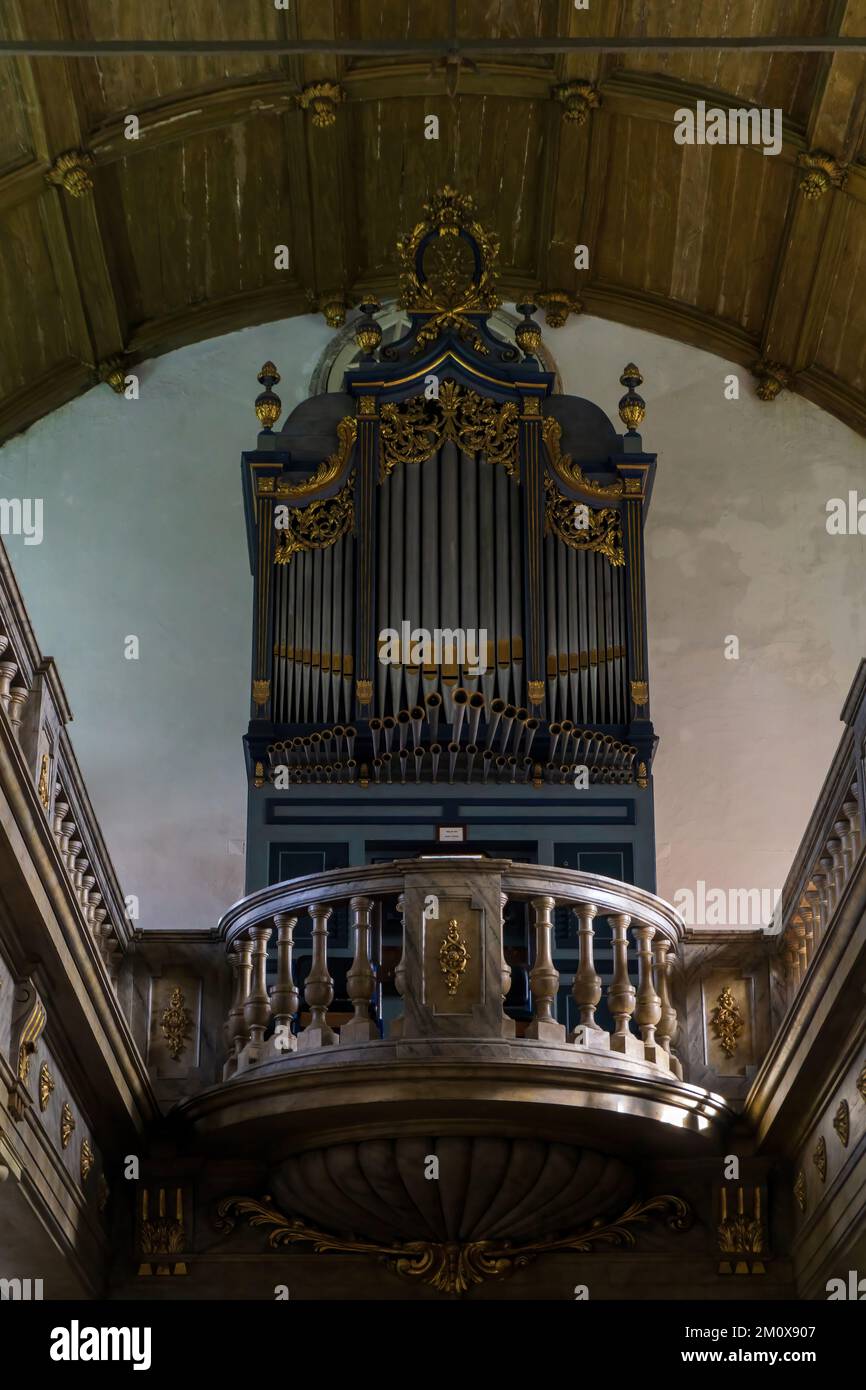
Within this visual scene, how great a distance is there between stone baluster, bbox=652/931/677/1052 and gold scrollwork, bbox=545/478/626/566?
8.77 feet

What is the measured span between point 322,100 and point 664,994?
6007 mm

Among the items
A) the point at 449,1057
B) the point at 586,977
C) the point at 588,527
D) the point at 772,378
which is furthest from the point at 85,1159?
the point at 772,378

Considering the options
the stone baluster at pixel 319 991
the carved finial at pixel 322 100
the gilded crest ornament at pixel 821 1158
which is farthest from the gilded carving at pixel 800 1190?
the carved finial at pixel 322 100

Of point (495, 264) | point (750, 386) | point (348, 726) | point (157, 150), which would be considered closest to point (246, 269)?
point (157, 150)

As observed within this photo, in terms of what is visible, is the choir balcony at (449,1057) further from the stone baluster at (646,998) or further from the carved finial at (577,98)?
the carved finial at (577,98)

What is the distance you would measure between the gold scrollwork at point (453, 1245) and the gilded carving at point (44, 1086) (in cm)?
180

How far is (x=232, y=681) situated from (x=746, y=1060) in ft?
14.9

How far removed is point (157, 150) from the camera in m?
13.8

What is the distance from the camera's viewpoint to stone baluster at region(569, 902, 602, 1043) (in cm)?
989

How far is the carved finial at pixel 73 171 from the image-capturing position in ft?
43.7

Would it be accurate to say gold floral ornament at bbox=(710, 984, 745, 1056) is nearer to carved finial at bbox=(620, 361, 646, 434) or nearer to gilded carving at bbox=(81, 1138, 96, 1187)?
gilded carving at bbox=(81, 1138, 96, 1187)

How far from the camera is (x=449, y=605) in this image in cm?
1222

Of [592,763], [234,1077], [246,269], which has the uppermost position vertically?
[246,269]
